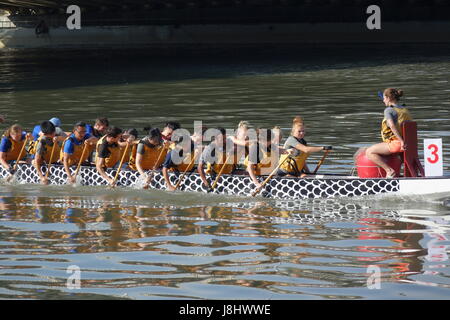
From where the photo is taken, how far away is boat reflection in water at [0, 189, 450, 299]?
13984 mm

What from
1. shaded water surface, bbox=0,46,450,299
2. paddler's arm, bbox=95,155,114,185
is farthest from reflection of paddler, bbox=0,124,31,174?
paddler's arm, bbox=95,155,114,185

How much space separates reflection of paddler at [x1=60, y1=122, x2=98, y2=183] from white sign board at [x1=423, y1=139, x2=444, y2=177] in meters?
8.54

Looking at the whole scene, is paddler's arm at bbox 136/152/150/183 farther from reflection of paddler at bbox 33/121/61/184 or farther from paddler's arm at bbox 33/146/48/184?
paddler's arm at bbox 33/146/48/184

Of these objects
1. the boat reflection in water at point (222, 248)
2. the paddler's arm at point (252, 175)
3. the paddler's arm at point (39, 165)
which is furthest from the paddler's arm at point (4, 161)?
the paddler's arm at point (252, 175)

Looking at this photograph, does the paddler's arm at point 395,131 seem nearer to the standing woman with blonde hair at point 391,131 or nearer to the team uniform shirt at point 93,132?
the standing woman with blonde hair at point 391,131

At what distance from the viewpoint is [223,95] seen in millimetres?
42406

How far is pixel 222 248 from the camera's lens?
16.3 meters

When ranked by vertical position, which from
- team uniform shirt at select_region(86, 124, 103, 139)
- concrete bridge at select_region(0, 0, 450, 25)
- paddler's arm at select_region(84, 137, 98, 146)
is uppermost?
concrete bridge at select_region(0, 0, 450, 25)

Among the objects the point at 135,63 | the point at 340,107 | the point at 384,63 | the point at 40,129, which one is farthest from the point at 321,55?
the point at 40,129

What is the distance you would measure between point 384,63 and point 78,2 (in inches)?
1308

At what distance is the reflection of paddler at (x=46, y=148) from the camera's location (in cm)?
2403

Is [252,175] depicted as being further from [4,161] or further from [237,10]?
[237,10]
